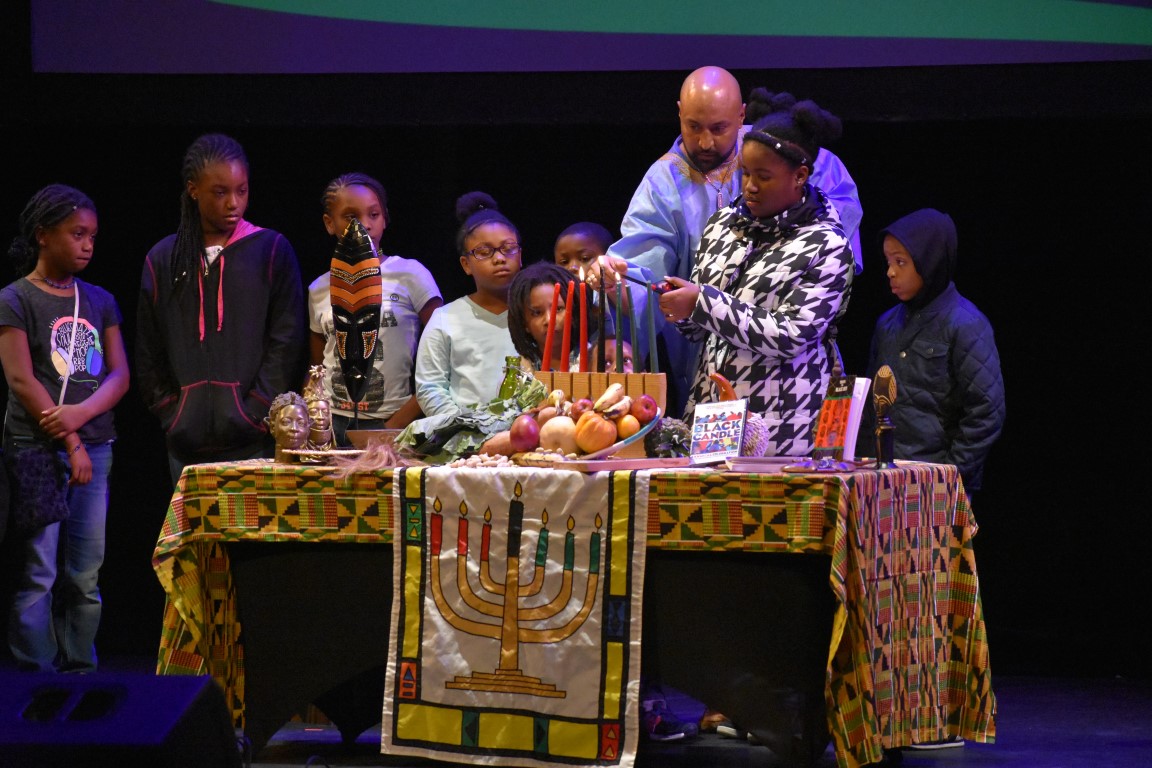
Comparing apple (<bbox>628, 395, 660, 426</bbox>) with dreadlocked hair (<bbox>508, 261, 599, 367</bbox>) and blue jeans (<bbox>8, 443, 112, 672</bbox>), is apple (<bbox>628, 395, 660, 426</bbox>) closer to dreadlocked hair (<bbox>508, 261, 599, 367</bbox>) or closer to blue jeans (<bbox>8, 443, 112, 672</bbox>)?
dreadlocked hair (<bbox>508, 261, 599, 367</bbox>)

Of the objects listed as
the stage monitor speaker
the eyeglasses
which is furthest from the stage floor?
the eyeglasses

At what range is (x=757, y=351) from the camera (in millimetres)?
3229

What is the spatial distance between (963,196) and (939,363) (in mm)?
1029

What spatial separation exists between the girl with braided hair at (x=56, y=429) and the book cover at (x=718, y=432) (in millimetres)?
2465

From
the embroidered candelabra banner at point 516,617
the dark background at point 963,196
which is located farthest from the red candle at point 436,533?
the dark background at point 963,196

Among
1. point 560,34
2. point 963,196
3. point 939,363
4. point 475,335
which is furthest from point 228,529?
point 963,196

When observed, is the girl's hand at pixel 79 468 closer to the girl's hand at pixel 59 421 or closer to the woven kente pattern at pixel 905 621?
the girl's hand at pixel 59 421

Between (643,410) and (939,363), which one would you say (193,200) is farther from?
(939,363)

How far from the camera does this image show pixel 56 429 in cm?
446

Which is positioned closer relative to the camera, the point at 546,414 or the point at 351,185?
the point at 546,414

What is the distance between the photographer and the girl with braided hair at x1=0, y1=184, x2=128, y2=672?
4.45 meters

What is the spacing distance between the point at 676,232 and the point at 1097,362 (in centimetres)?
204

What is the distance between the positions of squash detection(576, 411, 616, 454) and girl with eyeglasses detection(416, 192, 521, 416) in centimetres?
107

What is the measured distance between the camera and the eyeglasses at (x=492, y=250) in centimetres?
414
